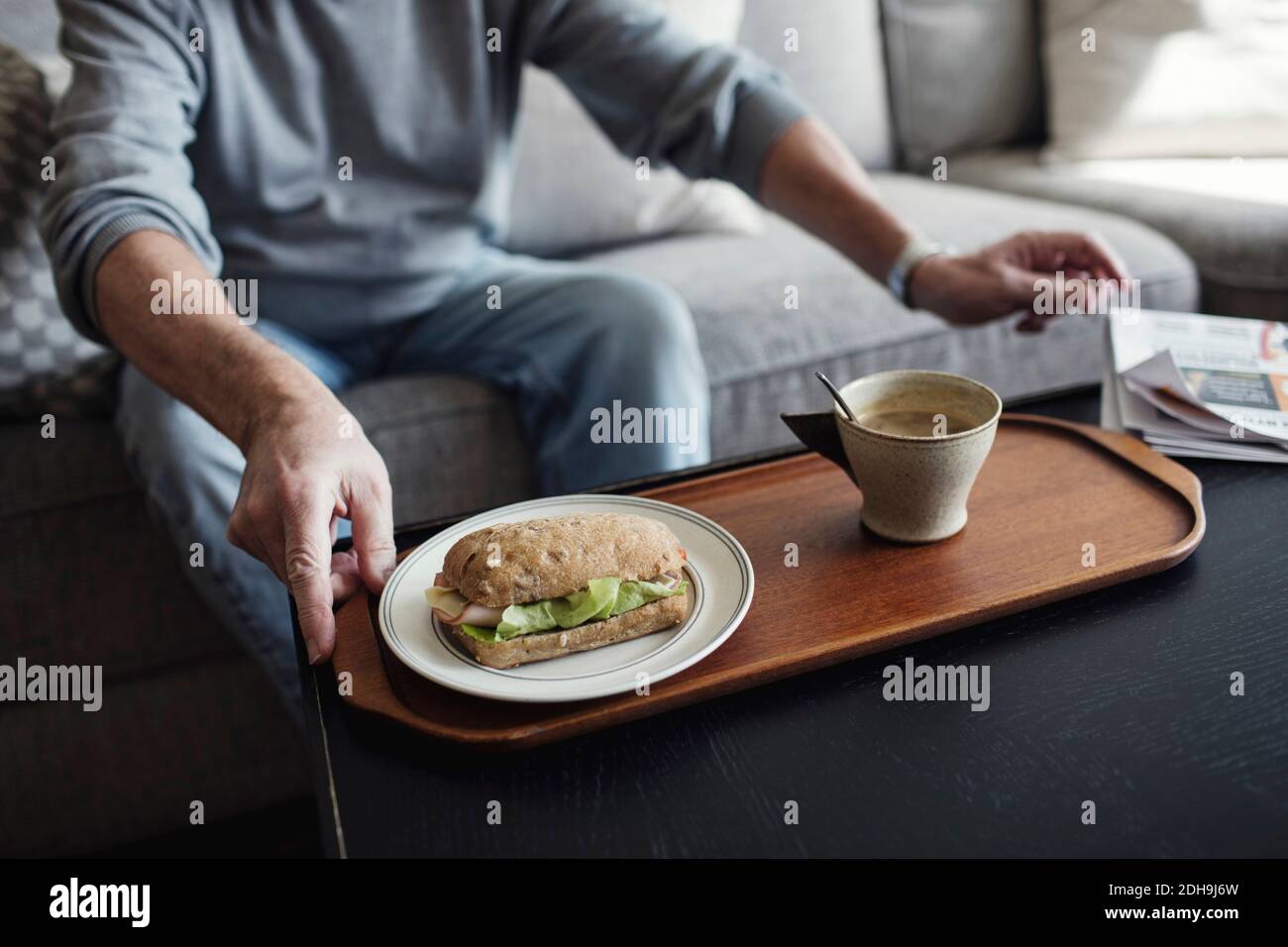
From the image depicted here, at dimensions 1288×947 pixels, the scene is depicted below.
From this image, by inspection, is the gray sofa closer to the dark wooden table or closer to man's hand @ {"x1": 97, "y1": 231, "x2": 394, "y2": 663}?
man's hand @ {"x1": 97, "y1": 231, "x2": 394, "y2": 663}

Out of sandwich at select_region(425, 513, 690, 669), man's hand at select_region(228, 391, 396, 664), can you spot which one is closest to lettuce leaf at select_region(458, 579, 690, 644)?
sandwich at select_region(425, 513, 690, 669)

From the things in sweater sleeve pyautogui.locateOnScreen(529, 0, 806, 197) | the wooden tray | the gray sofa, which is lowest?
the gray sofa

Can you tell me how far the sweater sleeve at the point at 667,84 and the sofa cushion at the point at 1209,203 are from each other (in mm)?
812

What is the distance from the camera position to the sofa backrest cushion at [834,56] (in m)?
1.96

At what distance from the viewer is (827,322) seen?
143 cm

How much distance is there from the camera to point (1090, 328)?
160cm

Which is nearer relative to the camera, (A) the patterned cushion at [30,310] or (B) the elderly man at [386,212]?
(B) the elderly man at [386,212]

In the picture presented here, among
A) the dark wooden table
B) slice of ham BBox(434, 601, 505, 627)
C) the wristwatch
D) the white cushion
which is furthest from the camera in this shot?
the white cushion

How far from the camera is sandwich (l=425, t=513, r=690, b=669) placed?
0.62 meters

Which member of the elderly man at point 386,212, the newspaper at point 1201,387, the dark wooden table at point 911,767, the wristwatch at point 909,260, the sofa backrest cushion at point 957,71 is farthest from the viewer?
the sofa backrest cushion at point 957,71

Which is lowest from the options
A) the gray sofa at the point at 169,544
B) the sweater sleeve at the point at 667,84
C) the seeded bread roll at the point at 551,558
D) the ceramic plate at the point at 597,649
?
the gray sofa at the point at 169,544

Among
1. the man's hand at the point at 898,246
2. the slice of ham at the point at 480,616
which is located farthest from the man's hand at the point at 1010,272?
the slice of ham at the point at 480,616

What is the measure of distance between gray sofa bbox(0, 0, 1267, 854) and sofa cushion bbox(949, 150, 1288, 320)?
54 mm

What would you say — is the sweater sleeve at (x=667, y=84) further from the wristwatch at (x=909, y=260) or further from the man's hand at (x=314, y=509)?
the man's hand at (x=314, y=509)
